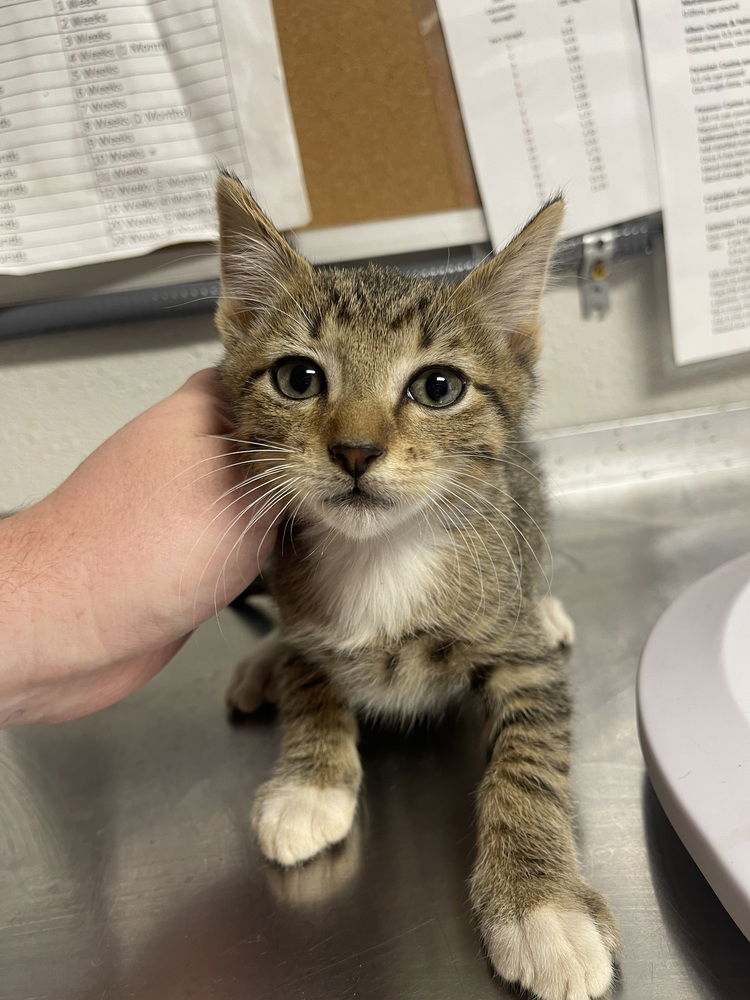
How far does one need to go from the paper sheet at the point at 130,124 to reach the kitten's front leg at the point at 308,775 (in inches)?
30.8

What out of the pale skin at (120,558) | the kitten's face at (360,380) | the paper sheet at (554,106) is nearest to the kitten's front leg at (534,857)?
the kitten's face at (360,380)

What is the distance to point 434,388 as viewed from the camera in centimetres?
77

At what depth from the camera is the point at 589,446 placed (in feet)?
4.62

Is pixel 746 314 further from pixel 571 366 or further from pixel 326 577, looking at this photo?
pixel 326 577

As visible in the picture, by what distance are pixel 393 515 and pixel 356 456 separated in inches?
3.0

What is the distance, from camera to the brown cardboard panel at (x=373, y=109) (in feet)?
3.85

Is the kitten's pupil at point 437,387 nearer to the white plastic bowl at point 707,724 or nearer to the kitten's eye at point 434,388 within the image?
the kitten's eye at point 434,388

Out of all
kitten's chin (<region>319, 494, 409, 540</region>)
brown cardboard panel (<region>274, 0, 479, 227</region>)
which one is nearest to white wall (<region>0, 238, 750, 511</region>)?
brown cardboard panel (<region>274, 0, 479, 227</region>)

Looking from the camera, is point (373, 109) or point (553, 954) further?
point (373, 109)

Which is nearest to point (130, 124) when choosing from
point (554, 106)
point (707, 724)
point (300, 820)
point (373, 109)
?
point (373, 109)

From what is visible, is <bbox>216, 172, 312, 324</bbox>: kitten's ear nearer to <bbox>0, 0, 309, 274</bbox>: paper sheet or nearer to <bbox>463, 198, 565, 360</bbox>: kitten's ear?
<bbox>463, 198, 565, 360</bbox>: kitten's ear

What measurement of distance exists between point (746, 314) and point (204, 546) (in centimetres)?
113

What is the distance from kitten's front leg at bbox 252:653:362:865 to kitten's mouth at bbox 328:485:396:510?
0.28 meters

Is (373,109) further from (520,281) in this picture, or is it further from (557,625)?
(557,625)
